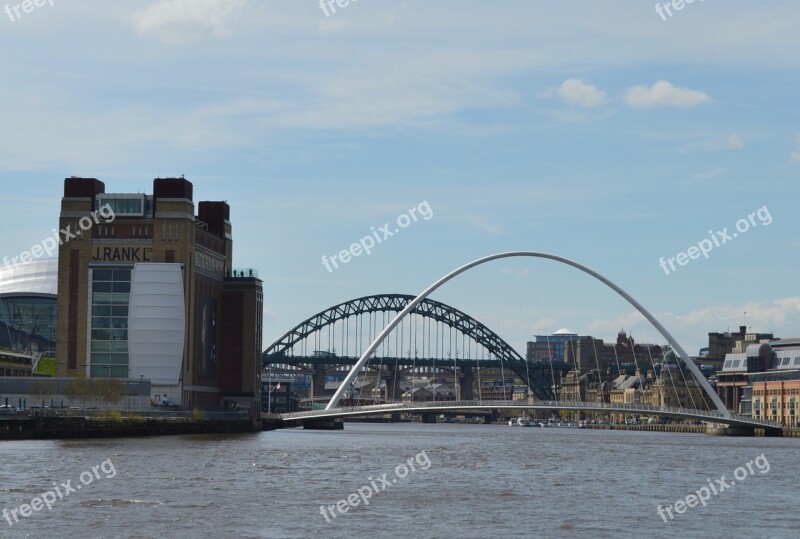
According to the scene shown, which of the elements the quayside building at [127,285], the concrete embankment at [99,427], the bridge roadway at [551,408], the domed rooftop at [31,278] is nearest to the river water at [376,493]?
the concrete embankment at [99,427]

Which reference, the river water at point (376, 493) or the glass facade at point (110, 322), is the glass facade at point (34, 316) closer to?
the glass facade at point (110, 322)

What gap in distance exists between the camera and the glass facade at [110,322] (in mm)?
135000

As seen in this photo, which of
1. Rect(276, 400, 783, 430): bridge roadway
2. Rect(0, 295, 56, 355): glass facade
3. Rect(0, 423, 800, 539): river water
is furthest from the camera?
Rect(0, 295, 56, 355): glass facade

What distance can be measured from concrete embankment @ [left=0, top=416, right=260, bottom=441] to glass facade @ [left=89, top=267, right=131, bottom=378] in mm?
11033

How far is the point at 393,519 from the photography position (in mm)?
51219

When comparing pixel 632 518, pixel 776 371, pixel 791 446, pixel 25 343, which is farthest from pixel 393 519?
pixel 776 371

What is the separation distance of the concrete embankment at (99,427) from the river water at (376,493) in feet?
18.4

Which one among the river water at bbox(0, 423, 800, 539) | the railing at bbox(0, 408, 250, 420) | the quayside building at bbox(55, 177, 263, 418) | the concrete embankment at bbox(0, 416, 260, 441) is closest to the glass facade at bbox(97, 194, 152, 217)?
the quayside building at bbox(55, 177, 263, 418)

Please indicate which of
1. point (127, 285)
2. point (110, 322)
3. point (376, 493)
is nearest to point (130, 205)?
point (127, 285)

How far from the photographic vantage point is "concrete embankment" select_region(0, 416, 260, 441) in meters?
99.6

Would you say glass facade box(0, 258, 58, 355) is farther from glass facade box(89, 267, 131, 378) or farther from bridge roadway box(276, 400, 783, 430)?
glass facade box(89, 267, 131, 378)

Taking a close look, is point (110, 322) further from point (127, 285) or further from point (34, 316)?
point (34, 316)

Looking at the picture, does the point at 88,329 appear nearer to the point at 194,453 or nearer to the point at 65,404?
the point at 65,404

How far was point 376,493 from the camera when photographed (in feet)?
199
